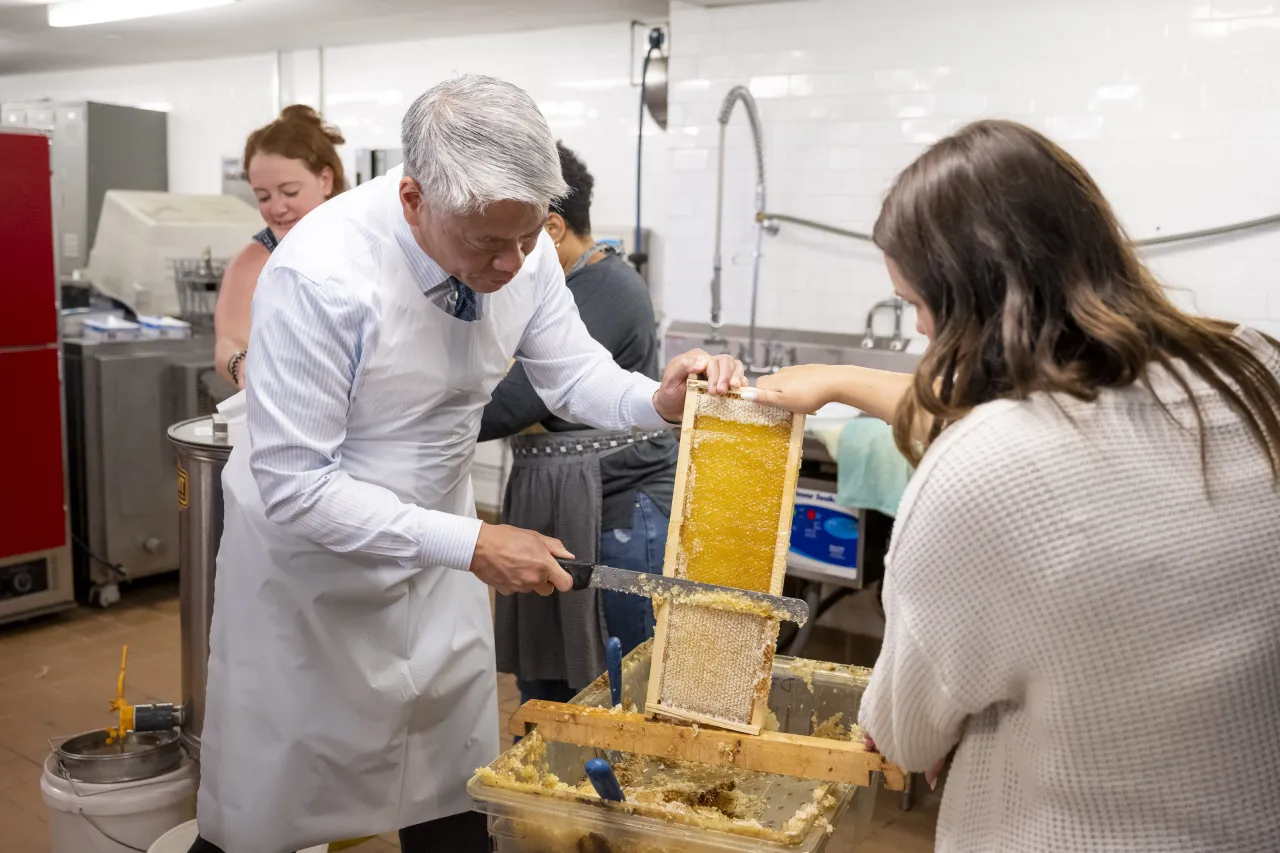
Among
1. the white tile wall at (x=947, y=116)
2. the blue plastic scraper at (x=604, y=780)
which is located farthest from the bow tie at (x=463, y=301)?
the white tile wall at (x=947, y=116)

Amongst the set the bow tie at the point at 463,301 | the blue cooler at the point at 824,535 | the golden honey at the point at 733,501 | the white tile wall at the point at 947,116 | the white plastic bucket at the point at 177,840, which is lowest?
the white plastic bucket at the point at 177,840

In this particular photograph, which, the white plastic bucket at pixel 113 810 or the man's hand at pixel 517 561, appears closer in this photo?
the man's hand at pixel 517 561

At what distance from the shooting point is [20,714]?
379 centimetres

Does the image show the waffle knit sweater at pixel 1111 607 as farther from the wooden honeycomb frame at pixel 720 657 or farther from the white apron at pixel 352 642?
the white apron at pixel 352 642

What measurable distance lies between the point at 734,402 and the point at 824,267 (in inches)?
125

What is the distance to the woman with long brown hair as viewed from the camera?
1070 millimetres

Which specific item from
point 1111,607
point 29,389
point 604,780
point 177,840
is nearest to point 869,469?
point 177,840

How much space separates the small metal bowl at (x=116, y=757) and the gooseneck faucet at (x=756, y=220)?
9.55 feet

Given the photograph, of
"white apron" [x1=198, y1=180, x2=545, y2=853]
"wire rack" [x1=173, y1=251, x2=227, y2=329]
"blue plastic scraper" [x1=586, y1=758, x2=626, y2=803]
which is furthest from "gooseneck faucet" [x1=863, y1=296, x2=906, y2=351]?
"blue plastic scraper" [x1=586, y1=758, x2=626, y2=803]

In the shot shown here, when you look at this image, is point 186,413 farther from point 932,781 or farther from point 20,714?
point 932,781

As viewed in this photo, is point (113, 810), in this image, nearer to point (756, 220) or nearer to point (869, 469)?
point (869, 469)

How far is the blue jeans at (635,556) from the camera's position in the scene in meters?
2.70

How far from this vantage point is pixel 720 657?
166 cm

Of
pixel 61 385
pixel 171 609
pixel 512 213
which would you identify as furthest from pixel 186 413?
pixel 512 213
